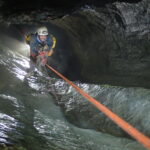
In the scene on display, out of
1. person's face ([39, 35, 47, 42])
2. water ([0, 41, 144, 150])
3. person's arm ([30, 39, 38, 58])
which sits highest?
person's face ([39, 35, 47, 42])

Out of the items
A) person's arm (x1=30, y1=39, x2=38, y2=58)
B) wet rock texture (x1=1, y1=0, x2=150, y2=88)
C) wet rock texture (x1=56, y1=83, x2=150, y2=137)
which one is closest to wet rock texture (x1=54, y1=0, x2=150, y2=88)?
wet rock texture (x1=1, y1=0, x2=150, y2=88)

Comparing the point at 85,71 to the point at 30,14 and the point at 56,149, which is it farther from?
the point at 56,149

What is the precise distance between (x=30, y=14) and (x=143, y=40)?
198 inches

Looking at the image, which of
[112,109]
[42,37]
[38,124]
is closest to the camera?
[38,124]

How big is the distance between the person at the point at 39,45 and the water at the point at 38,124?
75 centimetres

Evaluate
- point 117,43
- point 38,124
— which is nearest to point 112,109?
point 38,124

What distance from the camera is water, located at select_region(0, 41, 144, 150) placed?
3.76m

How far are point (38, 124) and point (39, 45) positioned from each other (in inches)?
152

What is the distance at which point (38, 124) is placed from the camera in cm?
478

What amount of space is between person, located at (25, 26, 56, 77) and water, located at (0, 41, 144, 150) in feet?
2.47

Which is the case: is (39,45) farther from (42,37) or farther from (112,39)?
(112,39)

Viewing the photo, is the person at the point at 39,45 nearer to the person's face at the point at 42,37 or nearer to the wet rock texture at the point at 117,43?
the person's face at the point at 42,37

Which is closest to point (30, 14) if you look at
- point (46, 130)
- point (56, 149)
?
point (46, 130)

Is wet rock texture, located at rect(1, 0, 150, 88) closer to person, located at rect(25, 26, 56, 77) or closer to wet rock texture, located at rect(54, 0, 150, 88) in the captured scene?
wet rock texture, located at rect(54, 0, 150, 88)
